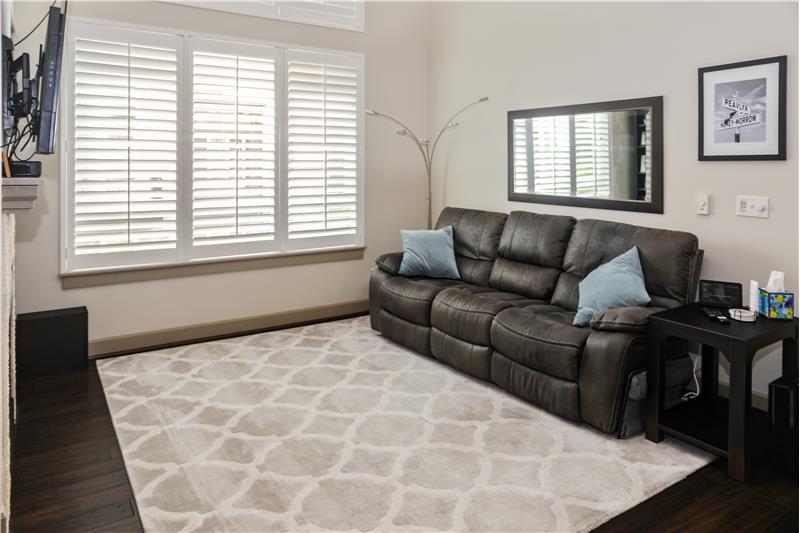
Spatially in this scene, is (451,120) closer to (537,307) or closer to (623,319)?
(537,307)

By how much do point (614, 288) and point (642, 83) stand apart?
1.43 m

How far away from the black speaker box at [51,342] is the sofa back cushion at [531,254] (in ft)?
9.32

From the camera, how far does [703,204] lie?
3498 mm

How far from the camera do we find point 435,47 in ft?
18.3

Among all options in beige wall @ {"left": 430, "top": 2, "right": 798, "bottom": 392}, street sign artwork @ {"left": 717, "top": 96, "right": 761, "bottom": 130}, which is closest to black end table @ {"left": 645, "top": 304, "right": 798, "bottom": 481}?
beige wall @ {"left": 430, "top": 2, "right": 798, "bottom": 392}

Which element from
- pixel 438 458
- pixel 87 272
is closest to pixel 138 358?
pixel 87 272

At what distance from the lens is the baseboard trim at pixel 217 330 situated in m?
4.30

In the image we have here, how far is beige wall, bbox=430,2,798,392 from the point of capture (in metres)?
3.18

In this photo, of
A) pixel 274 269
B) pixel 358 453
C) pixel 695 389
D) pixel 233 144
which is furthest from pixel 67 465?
pixel 695 389

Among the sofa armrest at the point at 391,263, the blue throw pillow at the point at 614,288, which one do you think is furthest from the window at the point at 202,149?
the blue throw pillow at the point at 614,288

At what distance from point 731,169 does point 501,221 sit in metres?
1.64

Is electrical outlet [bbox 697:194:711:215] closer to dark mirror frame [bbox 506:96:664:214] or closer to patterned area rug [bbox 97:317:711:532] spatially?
dark mirror frame [bbox 506:96:664:214]

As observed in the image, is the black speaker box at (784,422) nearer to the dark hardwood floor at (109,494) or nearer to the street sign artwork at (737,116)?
the dark hardwood floor at (109,494)

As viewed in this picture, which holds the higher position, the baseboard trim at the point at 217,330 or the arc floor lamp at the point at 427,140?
the arc floor lamp at the point at 427,140
